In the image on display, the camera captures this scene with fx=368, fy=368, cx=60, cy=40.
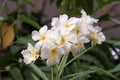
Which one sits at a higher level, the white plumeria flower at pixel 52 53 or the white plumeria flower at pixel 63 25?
the white plumeria flower at pixel 63 25

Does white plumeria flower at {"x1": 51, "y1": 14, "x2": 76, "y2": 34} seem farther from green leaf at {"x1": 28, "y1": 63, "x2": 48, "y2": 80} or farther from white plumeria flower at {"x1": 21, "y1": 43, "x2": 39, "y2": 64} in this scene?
green leaf at {"x1": 28, "y1": 63, "x2": 48, "y2": 80}

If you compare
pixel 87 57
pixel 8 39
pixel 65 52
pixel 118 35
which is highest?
pixel 118 35

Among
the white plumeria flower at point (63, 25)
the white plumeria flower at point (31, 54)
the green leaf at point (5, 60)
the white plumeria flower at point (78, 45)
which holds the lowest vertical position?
the white plumeria flower at point (78, 45)

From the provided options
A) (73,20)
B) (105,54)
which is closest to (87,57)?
(105,54)

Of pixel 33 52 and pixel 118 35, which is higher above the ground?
pixel 118 35

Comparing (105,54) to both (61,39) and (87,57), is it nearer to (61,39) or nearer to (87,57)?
(87,57)

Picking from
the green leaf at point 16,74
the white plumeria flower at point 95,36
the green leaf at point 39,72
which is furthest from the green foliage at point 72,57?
the white plumeria flower at point 95,36

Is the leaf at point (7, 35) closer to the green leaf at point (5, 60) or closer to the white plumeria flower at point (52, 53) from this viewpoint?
the green leaf at point (5, 60)
